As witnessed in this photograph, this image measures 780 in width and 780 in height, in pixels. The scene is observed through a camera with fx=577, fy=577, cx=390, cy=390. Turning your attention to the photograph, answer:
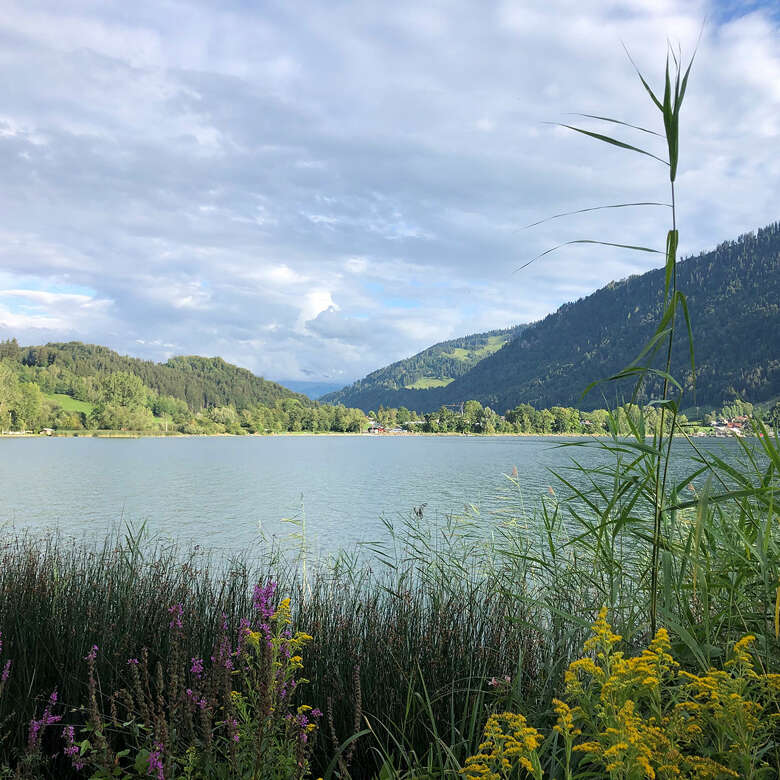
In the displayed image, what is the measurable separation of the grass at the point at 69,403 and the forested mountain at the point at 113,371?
1.88 metres

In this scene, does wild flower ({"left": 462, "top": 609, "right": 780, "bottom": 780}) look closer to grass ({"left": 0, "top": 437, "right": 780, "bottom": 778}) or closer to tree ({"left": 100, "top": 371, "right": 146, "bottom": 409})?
grass ({"left": 0, "top": 437, "right": 780, "bottom": 778})

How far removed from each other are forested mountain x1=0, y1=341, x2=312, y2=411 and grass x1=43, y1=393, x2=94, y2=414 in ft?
6.18

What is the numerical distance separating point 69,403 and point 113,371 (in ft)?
101

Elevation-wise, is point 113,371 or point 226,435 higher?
point 113,371

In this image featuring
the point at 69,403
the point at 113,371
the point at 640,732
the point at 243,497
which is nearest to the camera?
the point at 640,732

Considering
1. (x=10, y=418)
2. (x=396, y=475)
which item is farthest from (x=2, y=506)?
(x=10, y=418)

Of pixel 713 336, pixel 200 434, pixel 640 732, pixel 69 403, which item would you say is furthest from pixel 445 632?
pixel 69 403

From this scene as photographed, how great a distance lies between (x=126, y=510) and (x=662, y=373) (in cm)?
2318

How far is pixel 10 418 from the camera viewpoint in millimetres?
102438

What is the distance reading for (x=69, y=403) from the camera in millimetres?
129875

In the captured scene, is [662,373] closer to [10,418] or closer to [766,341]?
[766,341]

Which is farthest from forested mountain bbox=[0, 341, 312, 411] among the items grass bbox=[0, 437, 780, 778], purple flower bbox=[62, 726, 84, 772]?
purple flower bbox=[62, 726, 84, 772]

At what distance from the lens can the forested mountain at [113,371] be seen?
137375 millimetres

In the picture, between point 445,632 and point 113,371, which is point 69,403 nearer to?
point 113,371
